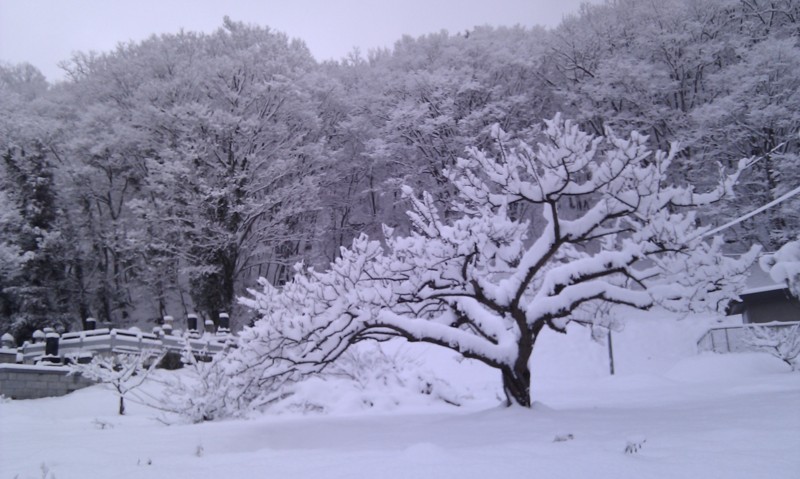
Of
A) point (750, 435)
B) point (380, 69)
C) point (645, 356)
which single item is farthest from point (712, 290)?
point (380, 69)

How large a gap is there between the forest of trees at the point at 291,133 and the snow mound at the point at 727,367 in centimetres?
869

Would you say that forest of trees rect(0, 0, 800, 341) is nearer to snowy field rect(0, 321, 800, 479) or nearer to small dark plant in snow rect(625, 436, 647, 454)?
snowy field rect(0, 321, 800, 479)

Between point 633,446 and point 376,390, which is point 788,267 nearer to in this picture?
point 633,446

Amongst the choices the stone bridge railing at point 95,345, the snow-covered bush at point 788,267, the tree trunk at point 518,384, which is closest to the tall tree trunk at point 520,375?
the tree trunk at point 518,384

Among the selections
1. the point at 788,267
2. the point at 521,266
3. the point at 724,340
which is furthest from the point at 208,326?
the point at 788,267

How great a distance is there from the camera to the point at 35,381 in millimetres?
15688

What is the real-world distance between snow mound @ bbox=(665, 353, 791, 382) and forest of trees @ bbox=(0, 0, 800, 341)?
869 cm

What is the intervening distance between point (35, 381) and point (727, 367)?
1879 centimetres

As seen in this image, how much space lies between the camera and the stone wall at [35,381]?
15.2 m

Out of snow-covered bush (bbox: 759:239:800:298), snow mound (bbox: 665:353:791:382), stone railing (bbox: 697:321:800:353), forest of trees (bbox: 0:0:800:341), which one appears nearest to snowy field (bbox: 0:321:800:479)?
snow-covered bush (bbox: 759:239:800:298)

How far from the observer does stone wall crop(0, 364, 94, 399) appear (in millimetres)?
15211

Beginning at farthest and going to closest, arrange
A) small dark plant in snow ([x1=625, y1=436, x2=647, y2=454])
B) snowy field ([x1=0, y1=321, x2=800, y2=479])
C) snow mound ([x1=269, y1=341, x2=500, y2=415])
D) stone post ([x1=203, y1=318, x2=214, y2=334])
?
stone post ([x1=203, y1=318, x2=214, y2=334])
snow mound ([x1=269, y1=341, x2=500, y2=415])
small dark plant in snow ([x1=625, y1=436, x2=647, y2=454])
snowy field ([x1=0, y1=321, x2=800, y2=479])

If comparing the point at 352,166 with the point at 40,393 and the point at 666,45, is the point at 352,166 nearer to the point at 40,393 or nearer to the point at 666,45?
the point at 666,45

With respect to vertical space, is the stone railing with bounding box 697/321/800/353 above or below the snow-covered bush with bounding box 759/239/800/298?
below
